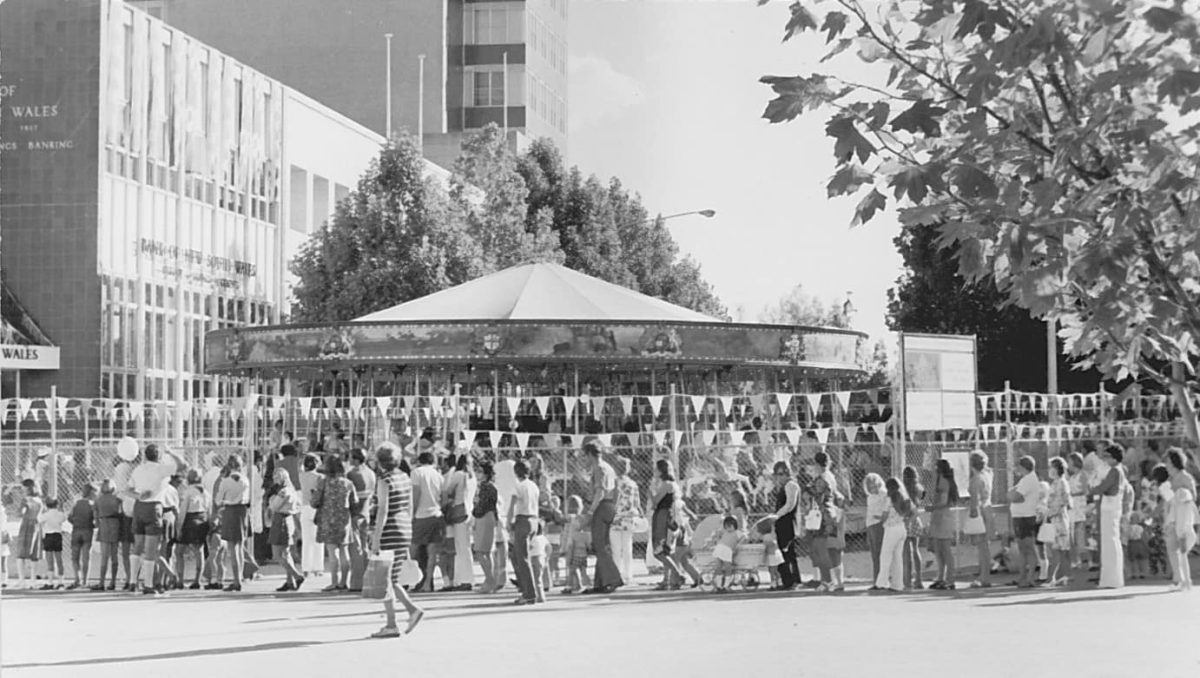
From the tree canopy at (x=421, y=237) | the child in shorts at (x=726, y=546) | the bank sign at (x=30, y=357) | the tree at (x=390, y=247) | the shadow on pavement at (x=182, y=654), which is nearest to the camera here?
the shadow on pavement at (x=182, y=654)

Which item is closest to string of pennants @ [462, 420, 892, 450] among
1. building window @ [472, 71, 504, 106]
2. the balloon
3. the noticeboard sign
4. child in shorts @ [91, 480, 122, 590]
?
the noticeboard sign

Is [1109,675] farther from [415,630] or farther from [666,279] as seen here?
[666,279]

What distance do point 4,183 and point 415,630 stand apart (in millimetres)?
30593

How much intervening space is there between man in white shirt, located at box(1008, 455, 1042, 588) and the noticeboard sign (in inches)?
62.1

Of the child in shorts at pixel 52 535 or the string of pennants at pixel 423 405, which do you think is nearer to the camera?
the child in shorts at pixel 52 535

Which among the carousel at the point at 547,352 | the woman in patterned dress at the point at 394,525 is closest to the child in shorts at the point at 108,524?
the woman in patterned dress at the point at 394,525

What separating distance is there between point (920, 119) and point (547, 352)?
2330 centimetres

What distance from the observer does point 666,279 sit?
55750 millimetres

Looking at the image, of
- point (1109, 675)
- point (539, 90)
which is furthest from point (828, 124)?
point (539, 90)

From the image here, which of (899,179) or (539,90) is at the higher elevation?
(539,90)

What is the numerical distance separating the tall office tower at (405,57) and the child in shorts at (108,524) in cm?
4357

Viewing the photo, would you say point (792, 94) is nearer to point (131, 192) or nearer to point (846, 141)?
point (846, 141)

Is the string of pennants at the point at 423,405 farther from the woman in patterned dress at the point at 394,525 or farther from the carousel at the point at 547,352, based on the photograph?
the woman in patterned dress at the point at 394,525

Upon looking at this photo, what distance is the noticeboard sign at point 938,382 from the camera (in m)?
20.2
